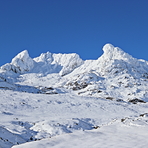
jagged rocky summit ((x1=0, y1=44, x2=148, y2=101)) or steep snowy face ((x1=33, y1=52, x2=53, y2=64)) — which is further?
steep snowy face ((x1=33, y1=52, x2=53, y2=64))

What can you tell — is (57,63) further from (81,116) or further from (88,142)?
(88,142)

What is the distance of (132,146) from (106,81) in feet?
305

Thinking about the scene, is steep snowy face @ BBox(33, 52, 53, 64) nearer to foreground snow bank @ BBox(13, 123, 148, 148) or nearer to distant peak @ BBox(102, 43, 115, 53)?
distant peak @ BBox(102, 43, 115, 53)

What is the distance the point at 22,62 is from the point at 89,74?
7630 cm

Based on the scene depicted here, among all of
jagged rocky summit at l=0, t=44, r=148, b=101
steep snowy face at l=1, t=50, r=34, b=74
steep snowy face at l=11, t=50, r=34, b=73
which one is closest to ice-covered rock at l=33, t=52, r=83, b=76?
jagged rocky summit at l=0, t=44, r=148, b=101

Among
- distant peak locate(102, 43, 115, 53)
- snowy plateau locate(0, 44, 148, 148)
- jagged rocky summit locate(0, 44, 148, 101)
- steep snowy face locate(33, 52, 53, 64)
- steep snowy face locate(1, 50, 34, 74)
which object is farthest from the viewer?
steep snowy face locate(33, 52, 53, 64)

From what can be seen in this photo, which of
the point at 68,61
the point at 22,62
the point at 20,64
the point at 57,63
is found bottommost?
the point at 20,64

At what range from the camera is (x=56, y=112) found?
1132 inches

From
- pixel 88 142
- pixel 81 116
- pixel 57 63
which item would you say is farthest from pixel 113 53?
pixel 88 142

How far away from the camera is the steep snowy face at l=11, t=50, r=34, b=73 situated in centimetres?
15214

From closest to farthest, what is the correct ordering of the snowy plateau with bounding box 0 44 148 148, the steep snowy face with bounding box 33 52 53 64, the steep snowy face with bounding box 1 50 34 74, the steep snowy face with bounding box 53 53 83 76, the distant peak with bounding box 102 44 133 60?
the snowy plateau with bounding box 0 44 148 148 → the distant peak with bounding box 102 44 133 60 → the steep snowy face with bounding box 1 50 34 74 → the steep snowy face with bounding box 53 53 83 76 → the steep snowy face with bounding box 33 52 53 64

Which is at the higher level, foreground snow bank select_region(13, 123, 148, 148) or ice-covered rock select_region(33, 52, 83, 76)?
ice-covered rock select_region(33, 52, 83, 76)

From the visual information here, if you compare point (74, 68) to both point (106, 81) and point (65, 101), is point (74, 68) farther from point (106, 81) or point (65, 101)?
Answer: point (65, 101)

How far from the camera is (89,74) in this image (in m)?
108
